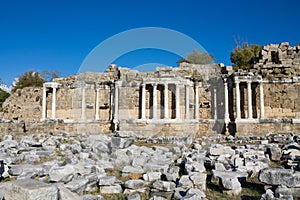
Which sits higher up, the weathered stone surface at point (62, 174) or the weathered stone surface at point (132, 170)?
the weathered stone surface at point (62, 174)

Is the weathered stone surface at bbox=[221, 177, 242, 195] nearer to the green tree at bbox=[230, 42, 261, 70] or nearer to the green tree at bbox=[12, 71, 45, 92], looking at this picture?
the green tree at bbox=[230, 42, 261, 70]

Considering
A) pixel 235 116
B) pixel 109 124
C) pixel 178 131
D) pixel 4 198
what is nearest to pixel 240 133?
pixel 235 116

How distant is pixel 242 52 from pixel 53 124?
Result: 2468cm

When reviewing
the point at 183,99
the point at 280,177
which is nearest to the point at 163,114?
the point at 183,99

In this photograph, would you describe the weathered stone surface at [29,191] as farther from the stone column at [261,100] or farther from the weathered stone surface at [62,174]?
the stone column at [261,100]

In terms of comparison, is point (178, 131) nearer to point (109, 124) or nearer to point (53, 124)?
point (109, 124)

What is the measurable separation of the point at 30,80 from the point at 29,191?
132 feet

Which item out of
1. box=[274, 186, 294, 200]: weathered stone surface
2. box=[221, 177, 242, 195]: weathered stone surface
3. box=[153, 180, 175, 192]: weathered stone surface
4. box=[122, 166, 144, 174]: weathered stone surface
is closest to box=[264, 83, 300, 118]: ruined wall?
box=[122, 166, 144, 174]: weathered stone surface

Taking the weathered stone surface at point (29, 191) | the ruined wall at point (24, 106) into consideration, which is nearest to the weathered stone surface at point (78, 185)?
the weathered stone surface at point (29, 191)

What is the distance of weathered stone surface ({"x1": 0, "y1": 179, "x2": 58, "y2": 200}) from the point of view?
404 cm

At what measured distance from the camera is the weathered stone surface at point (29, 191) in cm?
404

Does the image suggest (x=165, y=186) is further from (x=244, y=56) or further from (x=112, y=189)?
(x=244, y=56)

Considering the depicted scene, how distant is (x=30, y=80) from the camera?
4075cm

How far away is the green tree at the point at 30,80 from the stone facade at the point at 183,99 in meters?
17.7
